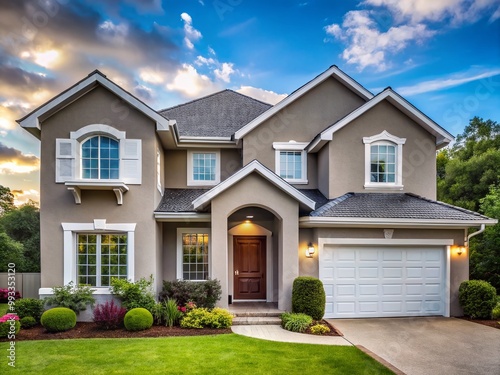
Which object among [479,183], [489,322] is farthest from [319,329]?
[479,183]

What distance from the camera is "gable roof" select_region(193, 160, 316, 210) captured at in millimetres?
10695

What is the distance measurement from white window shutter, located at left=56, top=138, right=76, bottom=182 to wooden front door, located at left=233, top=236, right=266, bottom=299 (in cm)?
609

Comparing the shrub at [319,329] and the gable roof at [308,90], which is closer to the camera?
the shrub at [319,329]

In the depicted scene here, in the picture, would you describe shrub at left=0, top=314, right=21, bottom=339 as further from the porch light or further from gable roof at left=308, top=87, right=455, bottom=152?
gable roof at left=308, top=87, right=455, bottom=152

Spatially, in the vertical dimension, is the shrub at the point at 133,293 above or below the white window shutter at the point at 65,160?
below

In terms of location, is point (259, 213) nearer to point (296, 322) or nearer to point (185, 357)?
point (296, 322)

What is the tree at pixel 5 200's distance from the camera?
27.8 meters

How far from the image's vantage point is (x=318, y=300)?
10.1 metres

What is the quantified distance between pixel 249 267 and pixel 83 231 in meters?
5.94

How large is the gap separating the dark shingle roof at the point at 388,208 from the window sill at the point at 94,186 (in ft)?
19.7

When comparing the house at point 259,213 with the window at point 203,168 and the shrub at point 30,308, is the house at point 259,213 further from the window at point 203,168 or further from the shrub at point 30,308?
the window at point 203,168

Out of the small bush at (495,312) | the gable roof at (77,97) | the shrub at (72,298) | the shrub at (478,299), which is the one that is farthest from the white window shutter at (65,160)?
the small bush at (495,312)

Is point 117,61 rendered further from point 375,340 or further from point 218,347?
point 375,340

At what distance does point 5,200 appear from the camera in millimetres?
28719
